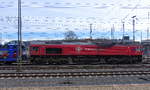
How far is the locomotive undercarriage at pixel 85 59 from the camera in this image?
34.6 m

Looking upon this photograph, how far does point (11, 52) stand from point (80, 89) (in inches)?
924

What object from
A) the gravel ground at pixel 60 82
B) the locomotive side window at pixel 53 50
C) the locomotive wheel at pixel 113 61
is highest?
the locomotive side window at pixel 53 50

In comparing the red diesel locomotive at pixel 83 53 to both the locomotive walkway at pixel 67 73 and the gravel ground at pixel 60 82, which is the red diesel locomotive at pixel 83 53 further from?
the gravel ground at pixel 60 82

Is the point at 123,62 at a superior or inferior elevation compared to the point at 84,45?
inferior

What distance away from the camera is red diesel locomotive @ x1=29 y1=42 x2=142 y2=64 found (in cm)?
3481

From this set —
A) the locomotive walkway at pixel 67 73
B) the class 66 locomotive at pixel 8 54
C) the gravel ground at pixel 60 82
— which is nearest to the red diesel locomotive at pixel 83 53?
the class 66 locomotive at pixel 8 54

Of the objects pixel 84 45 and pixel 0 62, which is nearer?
pixel 0 62

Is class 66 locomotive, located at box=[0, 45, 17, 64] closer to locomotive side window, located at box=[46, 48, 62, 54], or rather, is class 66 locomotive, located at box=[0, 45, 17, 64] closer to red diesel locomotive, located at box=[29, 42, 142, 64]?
Result: red diesel locomotive, located at box=[29, 42, 142, 64]

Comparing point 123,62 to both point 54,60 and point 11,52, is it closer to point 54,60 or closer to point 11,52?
point 54,60

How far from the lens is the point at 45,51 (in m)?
35.0

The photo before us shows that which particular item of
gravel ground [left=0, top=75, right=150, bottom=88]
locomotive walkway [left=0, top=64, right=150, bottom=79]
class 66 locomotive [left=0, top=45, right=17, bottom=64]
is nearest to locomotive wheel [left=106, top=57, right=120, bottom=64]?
locomotive walkway [left=0, top=64, right=150, bottom=79]

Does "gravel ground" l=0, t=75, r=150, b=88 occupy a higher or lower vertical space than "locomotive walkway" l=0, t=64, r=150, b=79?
higher

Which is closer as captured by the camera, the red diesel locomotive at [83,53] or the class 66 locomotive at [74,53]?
the class 66 locomotive at [74,53]

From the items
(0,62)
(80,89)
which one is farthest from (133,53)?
(80,89)
